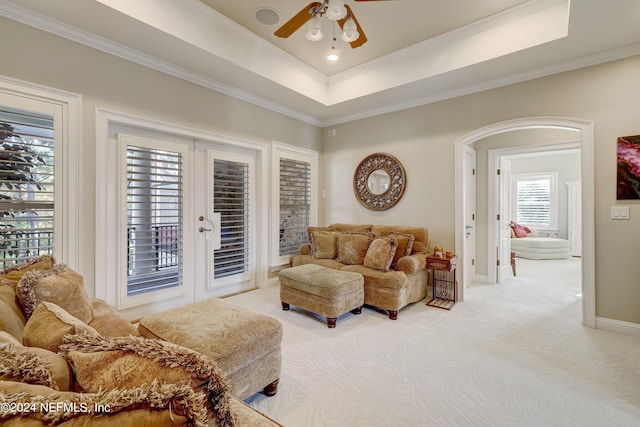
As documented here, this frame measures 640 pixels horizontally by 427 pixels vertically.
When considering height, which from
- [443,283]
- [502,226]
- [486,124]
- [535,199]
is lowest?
[443,283]

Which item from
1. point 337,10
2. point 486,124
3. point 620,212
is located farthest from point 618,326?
point 337,10

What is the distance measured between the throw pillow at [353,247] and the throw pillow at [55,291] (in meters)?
2.72

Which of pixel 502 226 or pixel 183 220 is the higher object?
pixel 183 220

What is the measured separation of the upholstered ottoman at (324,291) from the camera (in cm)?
299

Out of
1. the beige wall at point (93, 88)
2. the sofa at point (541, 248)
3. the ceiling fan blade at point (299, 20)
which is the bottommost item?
the sofa at point (541, 248)

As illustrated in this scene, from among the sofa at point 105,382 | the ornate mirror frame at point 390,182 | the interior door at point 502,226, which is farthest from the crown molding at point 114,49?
the interior door at point 502,226

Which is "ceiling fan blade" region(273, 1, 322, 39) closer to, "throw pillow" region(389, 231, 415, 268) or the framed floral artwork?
"throw pillow" region(389, 231, 415, 268)

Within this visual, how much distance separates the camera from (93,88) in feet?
8.93

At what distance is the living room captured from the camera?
261cm

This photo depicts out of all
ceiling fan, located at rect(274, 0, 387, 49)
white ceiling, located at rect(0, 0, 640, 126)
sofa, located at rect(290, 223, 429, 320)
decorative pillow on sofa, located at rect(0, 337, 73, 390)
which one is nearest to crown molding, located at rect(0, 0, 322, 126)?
white ceiling, located at rect(0, 0, 640, 126)

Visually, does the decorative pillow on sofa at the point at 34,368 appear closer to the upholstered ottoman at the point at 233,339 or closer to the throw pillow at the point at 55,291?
the upholstered ottoman at the point at 233,339

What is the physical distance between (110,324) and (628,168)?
464 cm

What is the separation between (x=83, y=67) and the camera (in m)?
2.67

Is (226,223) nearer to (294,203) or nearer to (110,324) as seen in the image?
(294,203)
